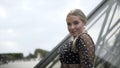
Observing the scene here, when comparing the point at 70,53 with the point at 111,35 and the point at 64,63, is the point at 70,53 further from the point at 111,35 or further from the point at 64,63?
the point at 111,35

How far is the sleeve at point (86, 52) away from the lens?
12.7 feet

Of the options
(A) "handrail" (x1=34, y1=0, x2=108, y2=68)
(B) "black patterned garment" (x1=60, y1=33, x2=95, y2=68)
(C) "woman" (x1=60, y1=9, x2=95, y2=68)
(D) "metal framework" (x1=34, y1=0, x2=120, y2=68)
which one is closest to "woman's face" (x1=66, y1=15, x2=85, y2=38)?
(C) "woman" (x1=60, y1=9, x2=95, y2=68)

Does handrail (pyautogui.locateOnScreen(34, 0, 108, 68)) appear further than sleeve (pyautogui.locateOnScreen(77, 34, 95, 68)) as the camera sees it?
Yes

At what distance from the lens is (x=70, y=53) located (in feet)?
13.3

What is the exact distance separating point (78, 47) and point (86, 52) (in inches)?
4.5

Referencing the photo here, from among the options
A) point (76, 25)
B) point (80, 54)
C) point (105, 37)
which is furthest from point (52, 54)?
point (80, 54)

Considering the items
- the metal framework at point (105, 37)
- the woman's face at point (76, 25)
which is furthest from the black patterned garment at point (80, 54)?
the metal framework at point (105, 37)

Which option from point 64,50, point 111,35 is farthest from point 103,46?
point 64,50

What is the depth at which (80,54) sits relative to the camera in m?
3.92

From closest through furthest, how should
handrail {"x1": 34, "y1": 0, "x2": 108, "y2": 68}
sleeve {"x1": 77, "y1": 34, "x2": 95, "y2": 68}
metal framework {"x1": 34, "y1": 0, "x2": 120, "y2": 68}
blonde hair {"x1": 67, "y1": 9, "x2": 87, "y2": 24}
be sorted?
1. sleeve {"x1": 77, "y1": 34, "x2": 95, "y2": 68}
2. blonde hair {"x1": 67, "y1": 9, "x2": 87, "y2": 24}
3. handrail {"x1": 34, "y1": 0, "x2": 108, "y2": 68}
4. metal framework {"x1": 34, "y1": 0, "x2": 120, "y2": 68}

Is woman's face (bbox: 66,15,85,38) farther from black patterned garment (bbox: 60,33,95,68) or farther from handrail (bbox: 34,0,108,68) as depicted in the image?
handrail (bbox: 34,0,108,68)

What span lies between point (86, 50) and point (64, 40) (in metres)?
3.69

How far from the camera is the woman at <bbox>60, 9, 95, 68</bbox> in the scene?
12.7 feet

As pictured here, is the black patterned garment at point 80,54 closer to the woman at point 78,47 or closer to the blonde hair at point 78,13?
the woman at point 78,47
